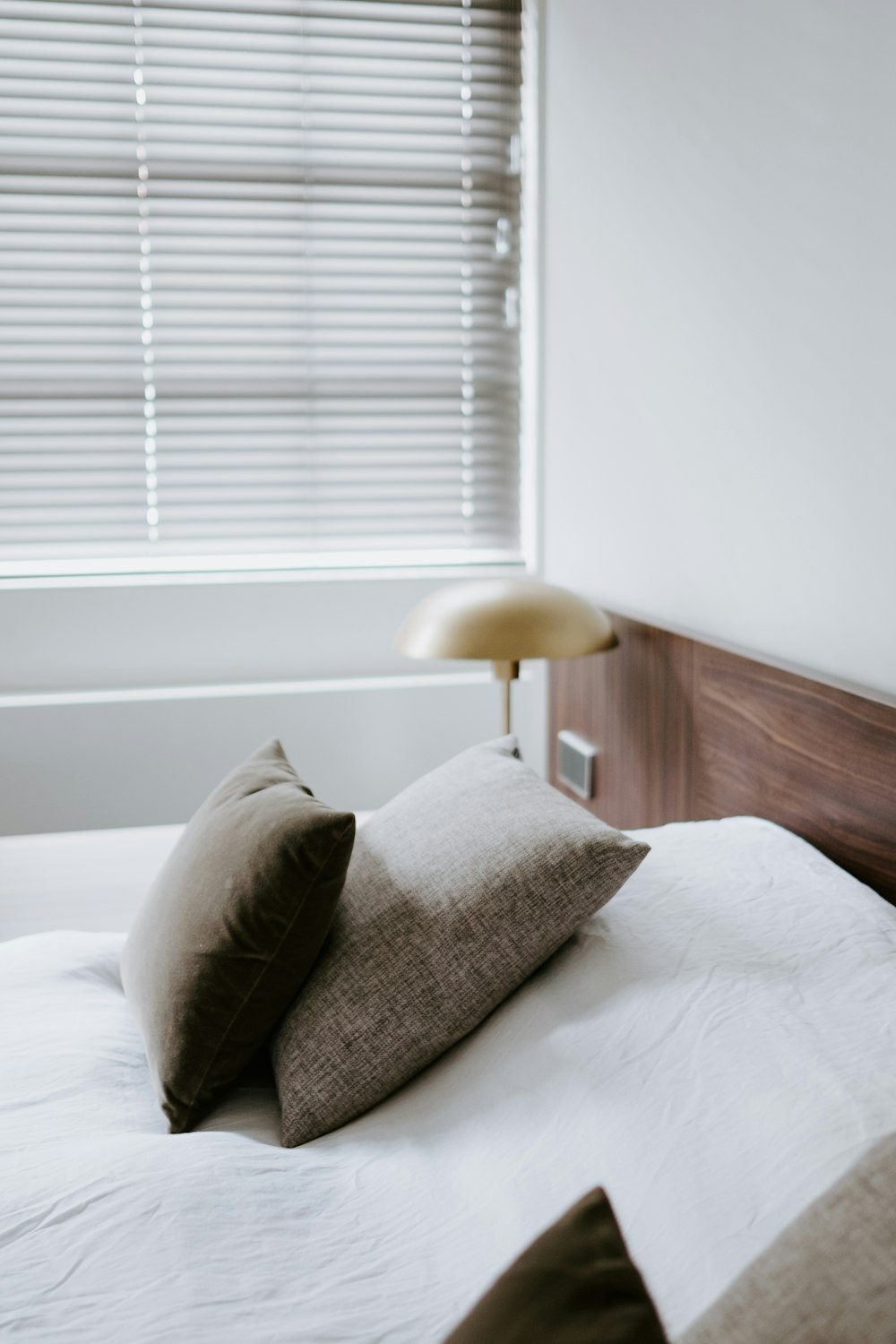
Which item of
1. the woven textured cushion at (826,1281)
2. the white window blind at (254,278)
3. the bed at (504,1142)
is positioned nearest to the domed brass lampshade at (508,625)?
the bed at (504,1142)

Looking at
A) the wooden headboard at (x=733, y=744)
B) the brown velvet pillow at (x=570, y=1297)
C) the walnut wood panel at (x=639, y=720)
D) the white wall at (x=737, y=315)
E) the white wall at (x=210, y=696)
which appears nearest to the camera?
the brown velvet pillow at (x=570, y=1297)

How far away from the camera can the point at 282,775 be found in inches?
56.7

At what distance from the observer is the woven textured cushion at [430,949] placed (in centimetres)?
114

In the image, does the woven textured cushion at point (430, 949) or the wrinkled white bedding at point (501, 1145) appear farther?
the woven textured cushion at point (430, 949)

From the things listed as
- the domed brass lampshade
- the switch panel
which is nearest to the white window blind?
the switch panel

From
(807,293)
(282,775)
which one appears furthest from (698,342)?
(282,775)

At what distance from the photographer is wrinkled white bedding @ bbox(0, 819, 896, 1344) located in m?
0.81

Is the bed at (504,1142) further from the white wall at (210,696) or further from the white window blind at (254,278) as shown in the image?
the white window blind at (254,278)

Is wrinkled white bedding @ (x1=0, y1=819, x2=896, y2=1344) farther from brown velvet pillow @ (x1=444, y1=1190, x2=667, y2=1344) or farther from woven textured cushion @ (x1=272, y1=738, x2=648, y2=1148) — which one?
brown velvet pillow @ (x1=444, y1=1190, x2=667, y2=1344)

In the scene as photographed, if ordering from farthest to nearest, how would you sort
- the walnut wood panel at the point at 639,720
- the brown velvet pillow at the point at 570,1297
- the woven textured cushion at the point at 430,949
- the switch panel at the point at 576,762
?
the switch panel at the point at 576,762, the walnut wood panel at the point at 639,720, the woven textured cushion at the point at 430,949, the brown velvet pillow at the point at 570,1297

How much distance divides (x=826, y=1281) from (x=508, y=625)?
4.34 ft

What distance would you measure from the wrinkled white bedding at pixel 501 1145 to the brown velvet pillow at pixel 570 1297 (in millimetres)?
146

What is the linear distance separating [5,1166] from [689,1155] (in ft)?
1.88

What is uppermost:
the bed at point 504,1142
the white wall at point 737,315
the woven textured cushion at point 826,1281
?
the white wall at point 737,315
